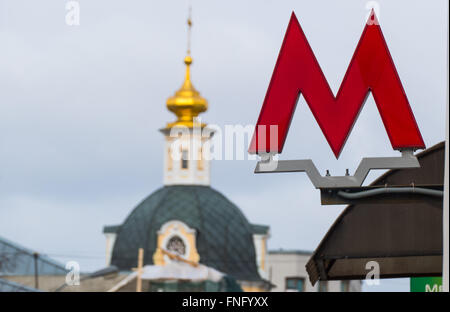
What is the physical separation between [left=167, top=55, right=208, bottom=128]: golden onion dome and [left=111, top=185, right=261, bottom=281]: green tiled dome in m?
3.94

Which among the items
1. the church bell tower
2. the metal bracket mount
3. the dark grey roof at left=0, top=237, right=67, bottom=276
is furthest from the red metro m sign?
the church bell tower

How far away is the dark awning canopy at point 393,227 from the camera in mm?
14922

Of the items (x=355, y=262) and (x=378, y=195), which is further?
(x=355, y=262)

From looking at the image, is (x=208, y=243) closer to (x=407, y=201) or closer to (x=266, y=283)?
(x=266, y=283)

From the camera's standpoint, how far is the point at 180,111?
7019cm

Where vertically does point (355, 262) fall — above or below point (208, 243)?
below

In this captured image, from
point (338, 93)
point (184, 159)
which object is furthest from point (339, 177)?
point (184, 159)

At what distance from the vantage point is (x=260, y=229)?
7200 centimetres

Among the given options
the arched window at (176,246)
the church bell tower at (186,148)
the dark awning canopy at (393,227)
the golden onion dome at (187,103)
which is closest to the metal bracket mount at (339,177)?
the dark awning canopy at (393,227)

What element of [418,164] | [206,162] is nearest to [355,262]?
[418,164]

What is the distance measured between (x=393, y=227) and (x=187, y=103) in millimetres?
54869

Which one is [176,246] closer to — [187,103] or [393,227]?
[187,103]
